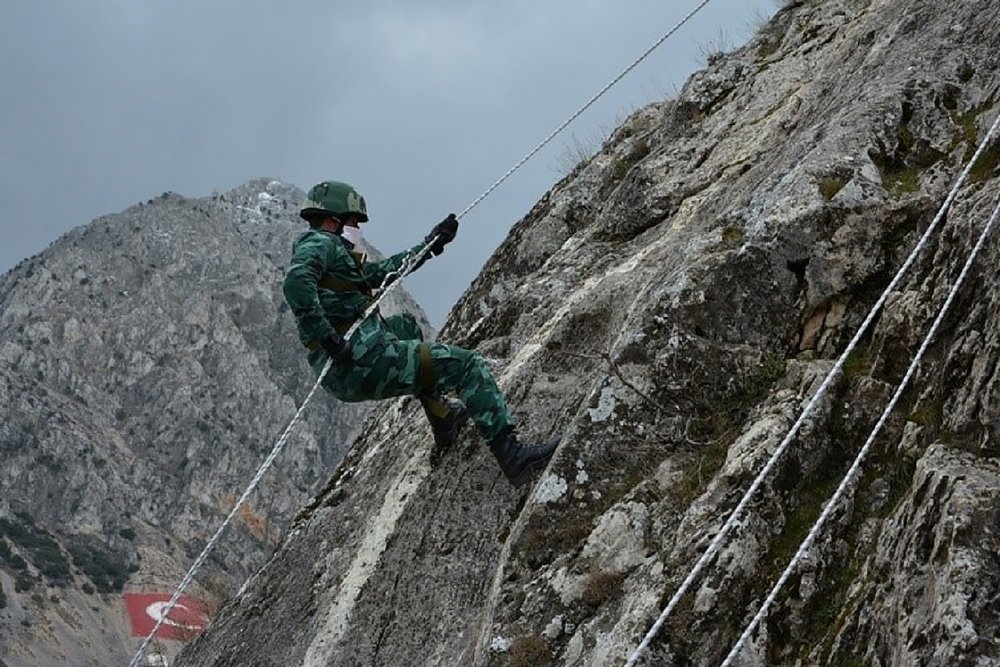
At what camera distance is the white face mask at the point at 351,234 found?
9062 millimetres

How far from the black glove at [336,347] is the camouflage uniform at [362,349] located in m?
0.05

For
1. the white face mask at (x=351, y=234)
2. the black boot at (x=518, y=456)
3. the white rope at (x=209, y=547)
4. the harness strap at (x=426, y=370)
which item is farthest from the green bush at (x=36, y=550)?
the black boot at (x=518, y=456)

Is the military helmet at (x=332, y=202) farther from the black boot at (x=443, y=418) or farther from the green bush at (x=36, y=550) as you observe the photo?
the green bush at (x=36, y=550)

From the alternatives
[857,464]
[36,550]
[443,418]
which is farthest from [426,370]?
[36,550]

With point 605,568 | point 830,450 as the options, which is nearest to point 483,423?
point 605,568

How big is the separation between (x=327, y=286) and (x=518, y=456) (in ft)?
7.13

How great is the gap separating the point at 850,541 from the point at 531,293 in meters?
5.21

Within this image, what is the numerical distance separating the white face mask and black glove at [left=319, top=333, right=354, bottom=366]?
1.12m

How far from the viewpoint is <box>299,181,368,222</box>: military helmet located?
8.95 meters

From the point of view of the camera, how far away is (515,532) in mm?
7391

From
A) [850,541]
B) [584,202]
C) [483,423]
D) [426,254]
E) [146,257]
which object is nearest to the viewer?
[850,541]

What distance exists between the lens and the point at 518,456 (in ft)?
26.6

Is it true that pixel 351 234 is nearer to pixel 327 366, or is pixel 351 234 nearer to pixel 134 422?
pixel 327 366

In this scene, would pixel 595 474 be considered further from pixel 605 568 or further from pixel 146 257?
pixel 146 257
